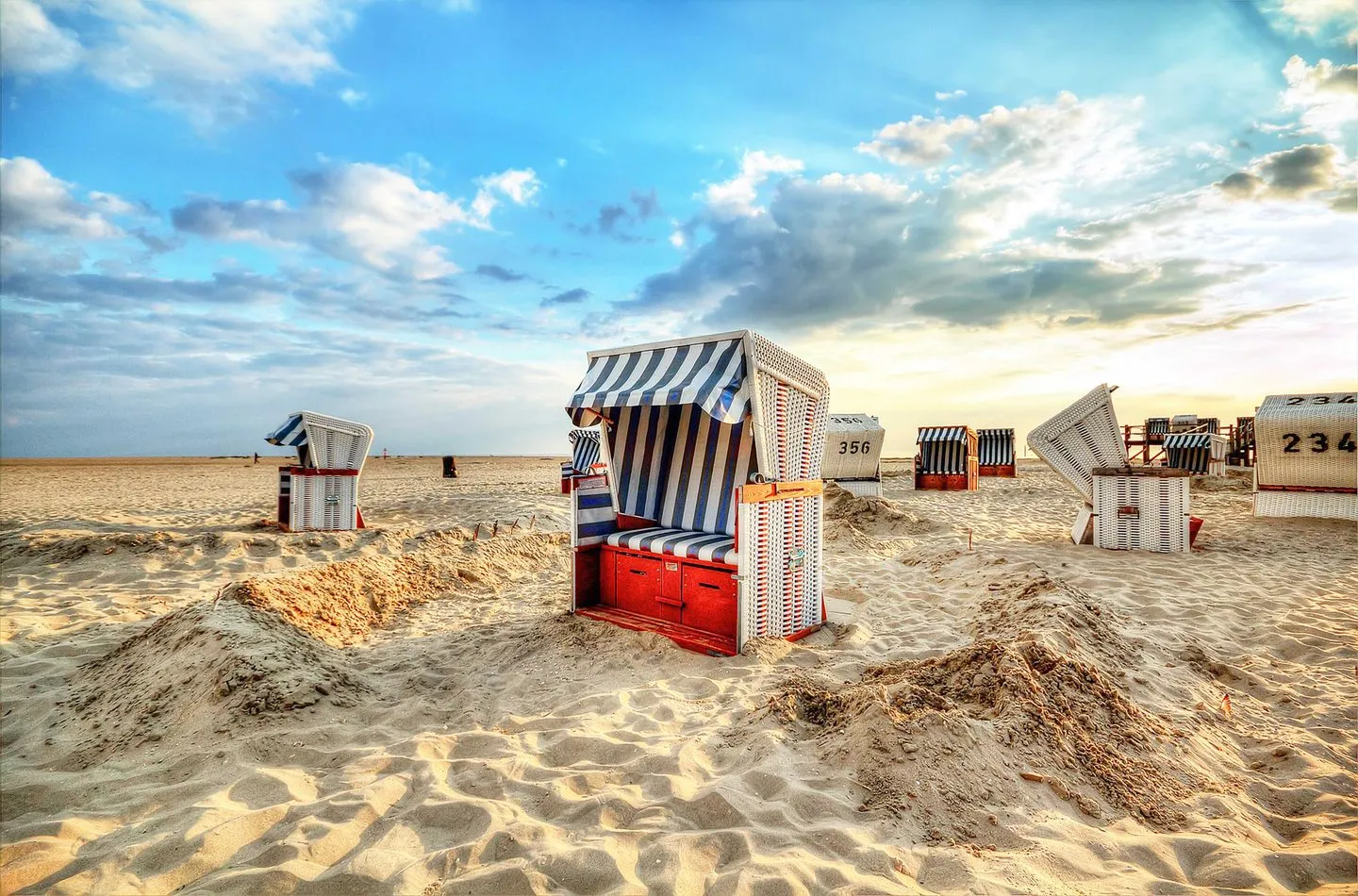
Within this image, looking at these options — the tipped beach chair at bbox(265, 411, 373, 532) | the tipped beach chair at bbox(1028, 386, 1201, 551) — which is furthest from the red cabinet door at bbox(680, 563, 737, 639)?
the tipped beach chair at bbox(265, 411, 373, 532)

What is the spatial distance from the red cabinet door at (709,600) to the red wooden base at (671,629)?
84 millimetres

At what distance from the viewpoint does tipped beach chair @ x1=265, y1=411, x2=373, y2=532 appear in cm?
1188

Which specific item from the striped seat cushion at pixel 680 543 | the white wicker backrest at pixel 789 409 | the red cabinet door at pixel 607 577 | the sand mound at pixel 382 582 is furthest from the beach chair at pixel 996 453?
the red cabinet door at pixel 607 577

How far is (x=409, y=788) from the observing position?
12.0 ft

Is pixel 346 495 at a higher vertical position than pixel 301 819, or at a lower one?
higher

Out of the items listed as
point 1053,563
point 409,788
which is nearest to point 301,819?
point 409,788

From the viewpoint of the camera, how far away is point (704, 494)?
7.21 meters

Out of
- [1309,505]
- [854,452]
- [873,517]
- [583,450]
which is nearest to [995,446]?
[854,452]

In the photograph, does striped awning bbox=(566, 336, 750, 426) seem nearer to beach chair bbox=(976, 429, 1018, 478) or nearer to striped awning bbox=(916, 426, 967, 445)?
striped awning bbox=(916, 426, 967, 445)

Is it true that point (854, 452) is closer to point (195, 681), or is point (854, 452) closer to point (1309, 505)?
point (1309, 505)

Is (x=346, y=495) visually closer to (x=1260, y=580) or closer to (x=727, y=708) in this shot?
(x=727, y=708)

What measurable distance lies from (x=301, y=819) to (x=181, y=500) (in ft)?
62.4

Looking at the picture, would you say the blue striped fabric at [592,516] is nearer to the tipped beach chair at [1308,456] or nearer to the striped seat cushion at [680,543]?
the striped seat cushion at [680,543]

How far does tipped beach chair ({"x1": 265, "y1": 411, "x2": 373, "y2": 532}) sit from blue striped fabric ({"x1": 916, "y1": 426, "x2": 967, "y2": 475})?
1709 centimetres
